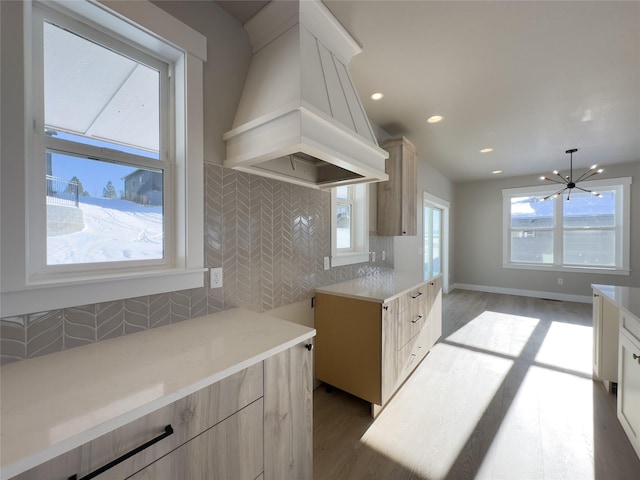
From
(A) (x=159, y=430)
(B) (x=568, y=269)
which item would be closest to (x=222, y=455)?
(A) (x=159, y=430)

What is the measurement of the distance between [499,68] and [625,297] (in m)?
1.92

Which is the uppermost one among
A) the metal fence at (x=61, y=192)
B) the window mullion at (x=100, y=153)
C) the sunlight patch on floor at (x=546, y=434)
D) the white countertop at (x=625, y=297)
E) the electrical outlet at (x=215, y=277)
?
the window mullion at (x=100, y=153)

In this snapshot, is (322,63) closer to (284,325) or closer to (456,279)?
(284,325)

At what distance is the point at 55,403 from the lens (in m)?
0.65

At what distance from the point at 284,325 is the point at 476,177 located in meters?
6.19

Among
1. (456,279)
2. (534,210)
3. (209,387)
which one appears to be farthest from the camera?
(456,279)

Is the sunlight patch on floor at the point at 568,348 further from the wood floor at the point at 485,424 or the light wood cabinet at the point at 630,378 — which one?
the light wood cabinet at the point at 630,378

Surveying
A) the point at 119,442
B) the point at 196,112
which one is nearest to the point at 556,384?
the point at 119,442

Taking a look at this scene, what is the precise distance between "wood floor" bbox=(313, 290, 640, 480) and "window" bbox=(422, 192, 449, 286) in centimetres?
227

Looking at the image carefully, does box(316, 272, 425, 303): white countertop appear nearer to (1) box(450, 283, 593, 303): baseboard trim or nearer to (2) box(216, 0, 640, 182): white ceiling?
(2) box(216, 0, 640, 182): white ceiling

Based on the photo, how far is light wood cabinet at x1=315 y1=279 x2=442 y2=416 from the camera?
181cm

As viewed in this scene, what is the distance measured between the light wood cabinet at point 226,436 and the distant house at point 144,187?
0.94 meters

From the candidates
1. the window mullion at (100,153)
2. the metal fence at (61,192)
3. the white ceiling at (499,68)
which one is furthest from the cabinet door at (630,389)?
the metal fence at (61,192)

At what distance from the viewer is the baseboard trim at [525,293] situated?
16.6 ft
